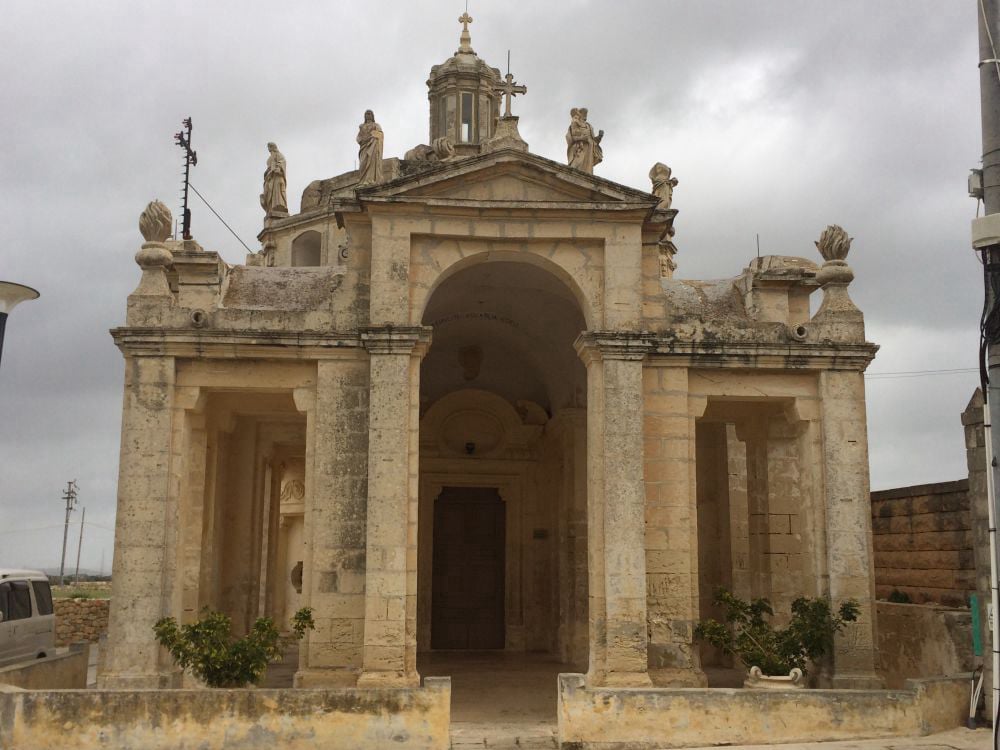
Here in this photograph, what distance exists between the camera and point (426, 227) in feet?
43.2

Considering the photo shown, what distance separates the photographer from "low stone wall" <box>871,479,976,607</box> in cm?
1491

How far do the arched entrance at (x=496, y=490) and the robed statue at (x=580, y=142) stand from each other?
11.7 ft

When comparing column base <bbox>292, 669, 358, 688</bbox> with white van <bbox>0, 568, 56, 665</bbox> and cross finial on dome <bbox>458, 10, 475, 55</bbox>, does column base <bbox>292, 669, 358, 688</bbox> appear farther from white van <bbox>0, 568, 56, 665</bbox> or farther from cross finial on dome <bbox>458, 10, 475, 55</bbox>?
cross finial on dome <bbox>458, 10, 475, 55</bbox>

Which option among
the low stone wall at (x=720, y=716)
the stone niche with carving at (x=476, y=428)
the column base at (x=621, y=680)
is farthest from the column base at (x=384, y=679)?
the stone niche with carving at (x=476, y=428)

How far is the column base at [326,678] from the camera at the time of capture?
12.3 m

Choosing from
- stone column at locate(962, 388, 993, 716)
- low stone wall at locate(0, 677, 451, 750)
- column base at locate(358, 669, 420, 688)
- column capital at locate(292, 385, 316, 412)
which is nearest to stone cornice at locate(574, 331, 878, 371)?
stone column at locate(962, 388, 993, 716)

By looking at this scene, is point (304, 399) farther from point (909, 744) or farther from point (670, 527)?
point (909, 744)

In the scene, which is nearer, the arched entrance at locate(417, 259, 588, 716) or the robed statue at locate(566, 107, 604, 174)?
the robed statue at locate(566, 107, 604, 174)

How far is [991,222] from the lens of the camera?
8.26m

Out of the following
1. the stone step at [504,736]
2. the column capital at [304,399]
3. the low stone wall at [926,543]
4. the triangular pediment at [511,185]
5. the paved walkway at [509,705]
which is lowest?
the stone step at [504,736]

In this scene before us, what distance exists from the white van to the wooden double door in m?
6.77

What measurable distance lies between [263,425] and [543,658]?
6.31 meters

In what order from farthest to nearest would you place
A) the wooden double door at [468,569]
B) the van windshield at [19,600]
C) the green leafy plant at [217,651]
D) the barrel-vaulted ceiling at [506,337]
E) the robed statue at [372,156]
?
the wooden double door at [468,569] → the robed statue at [372,156] → the barrel-vaulted ceiling at [506,337] → the van windshield at [19,600] → the green leafy plant at [217,651]

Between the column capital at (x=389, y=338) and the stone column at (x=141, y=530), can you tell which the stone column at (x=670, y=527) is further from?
the stone column at (x=141, y=530)
